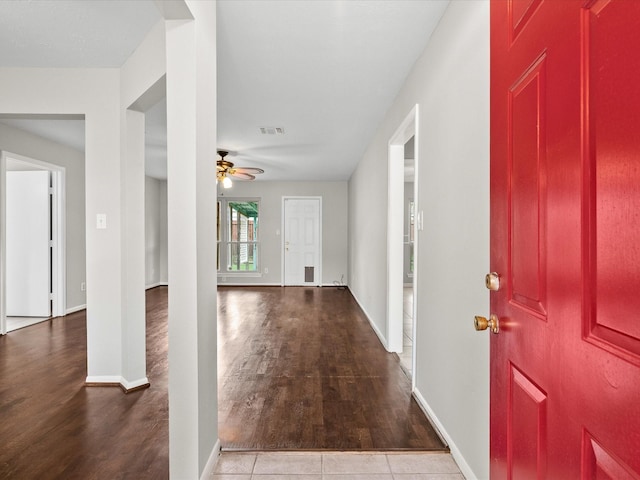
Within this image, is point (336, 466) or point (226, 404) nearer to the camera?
point (336, 466)

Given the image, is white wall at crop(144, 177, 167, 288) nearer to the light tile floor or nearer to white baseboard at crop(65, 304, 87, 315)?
white baseboard at crop(65, 304, 87, 315)

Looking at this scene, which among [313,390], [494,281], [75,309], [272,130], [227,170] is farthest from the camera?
[75,309]

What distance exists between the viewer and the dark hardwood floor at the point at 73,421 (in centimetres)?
173

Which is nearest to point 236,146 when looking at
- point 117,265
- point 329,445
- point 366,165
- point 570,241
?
point 366,165

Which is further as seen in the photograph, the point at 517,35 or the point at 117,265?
the point at 117,265

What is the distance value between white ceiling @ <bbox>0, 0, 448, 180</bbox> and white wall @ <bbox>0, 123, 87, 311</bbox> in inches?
26.7

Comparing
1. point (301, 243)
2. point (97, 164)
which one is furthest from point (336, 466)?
point (301, 243)

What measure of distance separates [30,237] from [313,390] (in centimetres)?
454

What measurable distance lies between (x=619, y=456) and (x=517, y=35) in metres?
0.93

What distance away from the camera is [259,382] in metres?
2.67

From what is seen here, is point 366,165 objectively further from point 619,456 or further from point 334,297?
point 619,456

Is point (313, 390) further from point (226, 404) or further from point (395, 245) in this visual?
point (395, 245)

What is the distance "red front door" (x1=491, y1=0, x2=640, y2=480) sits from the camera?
54cm

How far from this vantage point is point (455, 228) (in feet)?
5.90
